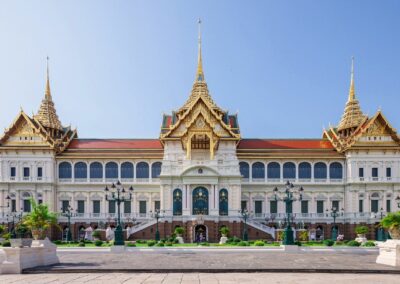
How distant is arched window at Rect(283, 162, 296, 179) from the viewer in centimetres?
6194

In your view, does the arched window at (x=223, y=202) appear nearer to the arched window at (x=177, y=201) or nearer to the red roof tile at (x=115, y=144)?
the arched window at (x=177, y=201)

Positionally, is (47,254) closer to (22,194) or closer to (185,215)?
(185,215)

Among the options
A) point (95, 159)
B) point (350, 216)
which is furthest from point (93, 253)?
point (350, 216)

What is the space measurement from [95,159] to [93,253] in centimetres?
2849

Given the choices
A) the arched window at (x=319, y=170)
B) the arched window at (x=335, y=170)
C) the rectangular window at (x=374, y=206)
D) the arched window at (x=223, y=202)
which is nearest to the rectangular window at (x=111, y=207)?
the arched window at (x=223, y=202)

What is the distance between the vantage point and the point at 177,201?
191ft

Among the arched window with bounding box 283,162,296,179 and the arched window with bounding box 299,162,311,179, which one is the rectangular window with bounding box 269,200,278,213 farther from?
the arched window with bounding box 299,162,311,179

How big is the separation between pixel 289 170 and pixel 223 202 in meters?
10.2

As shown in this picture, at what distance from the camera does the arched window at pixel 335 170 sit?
203ft

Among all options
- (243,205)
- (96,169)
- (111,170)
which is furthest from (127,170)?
(243,205)

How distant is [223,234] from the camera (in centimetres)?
5325

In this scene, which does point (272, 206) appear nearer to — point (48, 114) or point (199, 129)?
point (199, 129)
